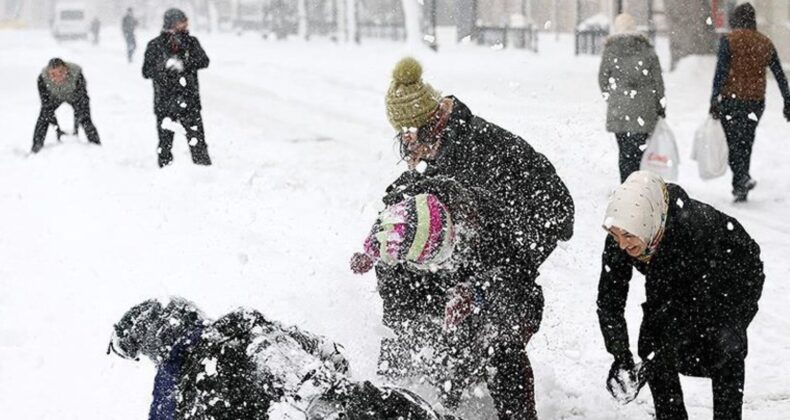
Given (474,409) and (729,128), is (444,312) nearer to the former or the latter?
(474,409)

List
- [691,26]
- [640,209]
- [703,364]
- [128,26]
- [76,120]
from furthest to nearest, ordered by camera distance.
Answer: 1. [128,26]
2. [691,26]
3. [76,120]
4. [703,364]
5. [640,209]

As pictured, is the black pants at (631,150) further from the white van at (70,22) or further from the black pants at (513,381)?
the white van at (70,22)

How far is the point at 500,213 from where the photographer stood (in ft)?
12.3

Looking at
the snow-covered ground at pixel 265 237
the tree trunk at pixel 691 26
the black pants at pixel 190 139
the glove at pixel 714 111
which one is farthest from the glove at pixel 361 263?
the tree trunk at pixel 691 26

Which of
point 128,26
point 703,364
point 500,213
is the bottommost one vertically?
point 703,364

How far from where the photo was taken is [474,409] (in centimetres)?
438

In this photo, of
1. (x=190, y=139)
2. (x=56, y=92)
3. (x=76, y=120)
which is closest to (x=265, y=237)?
(x=190, y=139)

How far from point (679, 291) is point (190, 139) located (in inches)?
285

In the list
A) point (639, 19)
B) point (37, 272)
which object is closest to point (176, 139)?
point (37, 272)

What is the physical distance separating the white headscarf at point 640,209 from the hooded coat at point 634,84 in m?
5.85

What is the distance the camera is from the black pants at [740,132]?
9133mm

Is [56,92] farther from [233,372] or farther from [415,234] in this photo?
[233,372]

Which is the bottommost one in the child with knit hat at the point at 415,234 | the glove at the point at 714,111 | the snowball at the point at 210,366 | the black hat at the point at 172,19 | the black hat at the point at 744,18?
the snowball at the point at 210,366

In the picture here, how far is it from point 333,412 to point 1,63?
30.1m
